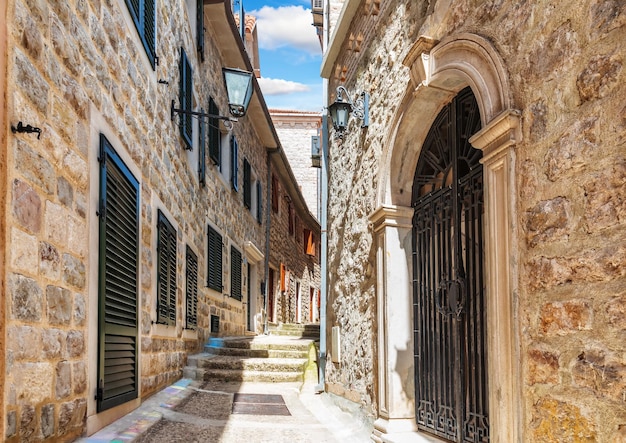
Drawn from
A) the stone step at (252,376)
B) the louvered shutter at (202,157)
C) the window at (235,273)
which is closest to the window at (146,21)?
the louvered shutter at (202,157)

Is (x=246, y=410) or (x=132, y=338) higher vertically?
(x=132, y=338)

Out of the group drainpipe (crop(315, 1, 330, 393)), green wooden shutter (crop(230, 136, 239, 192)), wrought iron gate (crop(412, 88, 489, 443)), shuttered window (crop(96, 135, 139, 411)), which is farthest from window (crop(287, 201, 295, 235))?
wrought iron gate (crop(412, 88, 489, 443))

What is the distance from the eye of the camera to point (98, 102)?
427 centimetres

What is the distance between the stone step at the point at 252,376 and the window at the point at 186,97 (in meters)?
2.74

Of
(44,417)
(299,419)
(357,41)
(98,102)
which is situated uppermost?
(357,41)

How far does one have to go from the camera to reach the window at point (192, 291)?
8156 mm

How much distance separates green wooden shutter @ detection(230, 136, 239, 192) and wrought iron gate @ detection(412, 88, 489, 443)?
6612mm

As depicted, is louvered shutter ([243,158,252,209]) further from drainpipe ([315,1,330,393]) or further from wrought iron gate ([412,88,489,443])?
wrought iron gate ([412,88,489,443])

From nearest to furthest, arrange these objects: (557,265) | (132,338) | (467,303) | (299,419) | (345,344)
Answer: (557,265)
(467,303)
(132,338)
(299,419)
(345,344)

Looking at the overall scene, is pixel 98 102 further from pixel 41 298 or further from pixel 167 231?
pixel 167 231

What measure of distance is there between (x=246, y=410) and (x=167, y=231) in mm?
1918

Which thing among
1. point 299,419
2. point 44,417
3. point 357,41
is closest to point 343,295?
point 299,419

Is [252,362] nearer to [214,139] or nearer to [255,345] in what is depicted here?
[255,345]

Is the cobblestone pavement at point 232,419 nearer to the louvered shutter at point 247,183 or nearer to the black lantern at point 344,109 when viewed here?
the black lantern at point 344,109
